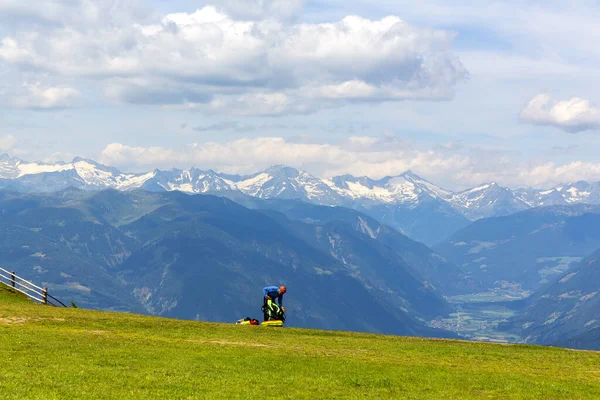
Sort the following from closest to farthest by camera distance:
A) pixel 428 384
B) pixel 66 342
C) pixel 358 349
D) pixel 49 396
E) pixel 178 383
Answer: pixel 49 396 → pixel 178 383 → pixel 428 384 → pixel 66 342 → pixel 358 349

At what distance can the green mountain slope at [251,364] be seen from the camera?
109 ft

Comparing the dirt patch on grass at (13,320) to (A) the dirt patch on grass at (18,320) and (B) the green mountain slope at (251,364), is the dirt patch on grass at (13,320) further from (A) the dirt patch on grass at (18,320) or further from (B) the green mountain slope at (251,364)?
(B) the green mountain slope at (251,364)

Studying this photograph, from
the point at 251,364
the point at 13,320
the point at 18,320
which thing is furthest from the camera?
the point at 18,320

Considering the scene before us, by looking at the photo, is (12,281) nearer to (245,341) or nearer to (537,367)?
(245,341)

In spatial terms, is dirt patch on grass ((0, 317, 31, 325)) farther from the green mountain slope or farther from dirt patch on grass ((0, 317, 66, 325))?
the green mountain slope

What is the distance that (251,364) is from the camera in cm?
4100

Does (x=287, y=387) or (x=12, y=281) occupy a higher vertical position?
(x=12, y=281)

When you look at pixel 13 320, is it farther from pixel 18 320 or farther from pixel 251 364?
pixel 251 364

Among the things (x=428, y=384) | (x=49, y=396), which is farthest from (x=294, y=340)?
(x=49, y=396)

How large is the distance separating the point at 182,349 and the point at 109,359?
666 centimetres

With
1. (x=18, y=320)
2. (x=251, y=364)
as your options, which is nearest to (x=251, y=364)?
(x=251, y=364)

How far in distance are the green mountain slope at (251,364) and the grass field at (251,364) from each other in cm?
7

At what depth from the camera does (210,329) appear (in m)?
57.7

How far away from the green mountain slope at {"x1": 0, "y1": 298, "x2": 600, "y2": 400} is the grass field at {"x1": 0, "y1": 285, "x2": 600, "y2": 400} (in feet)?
0.23
